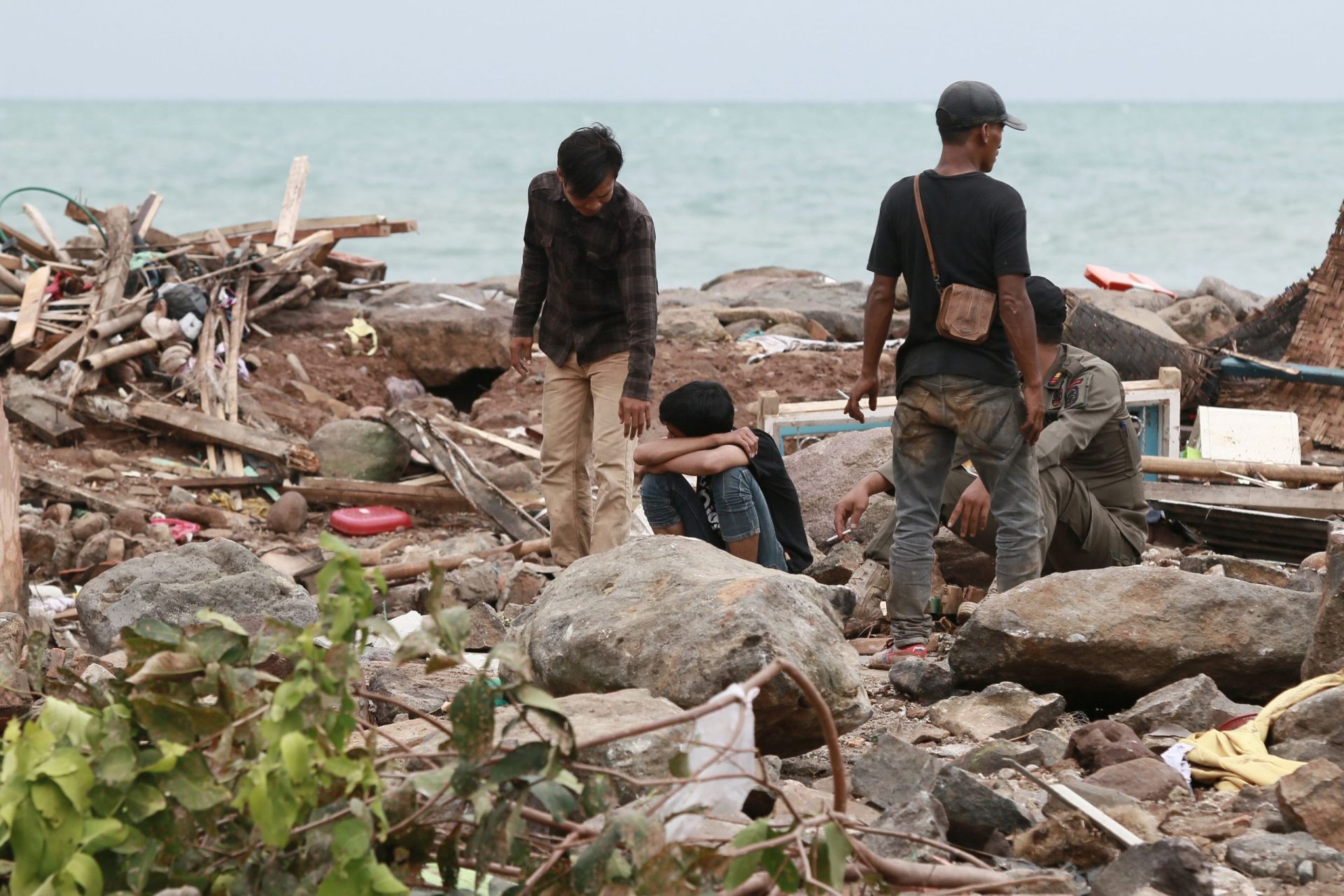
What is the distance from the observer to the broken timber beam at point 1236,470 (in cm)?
730

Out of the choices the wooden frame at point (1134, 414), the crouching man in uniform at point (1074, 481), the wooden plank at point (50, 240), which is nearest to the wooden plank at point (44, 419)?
the wooden plank at point (50, 240)

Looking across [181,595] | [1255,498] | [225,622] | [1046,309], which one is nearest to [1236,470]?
[1255,498]

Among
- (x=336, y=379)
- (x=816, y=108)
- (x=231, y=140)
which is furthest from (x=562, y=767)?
(x=816, y=108)

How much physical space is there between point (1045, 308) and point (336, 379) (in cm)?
653

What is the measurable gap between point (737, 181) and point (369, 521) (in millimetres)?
53241

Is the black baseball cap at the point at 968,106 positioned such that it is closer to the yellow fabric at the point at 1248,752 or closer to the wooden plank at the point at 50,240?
the yellow fabric at the point at 1248,752

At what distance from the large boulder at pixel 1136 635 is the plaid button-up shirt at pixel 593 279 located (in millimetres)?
1965

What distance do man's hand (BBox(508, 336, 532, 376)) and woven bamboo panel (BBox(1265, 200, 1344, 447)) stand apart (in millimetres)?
4978

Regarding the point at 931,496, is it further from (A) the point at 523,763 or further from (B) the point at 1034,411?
(A) the point at 523,763

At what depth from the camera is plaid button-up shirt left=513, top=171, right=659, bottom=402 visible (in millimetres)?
5777

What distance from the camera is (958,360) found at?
193 inches

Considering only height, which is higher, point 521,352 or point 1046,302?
point 1046,302

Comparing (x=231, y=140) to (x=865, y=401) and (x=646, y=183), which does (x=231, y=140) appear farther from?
(x=865, y=401)

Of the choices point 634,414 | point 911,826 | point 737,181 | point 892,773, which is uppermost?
point 634,414
